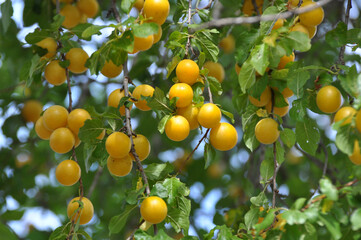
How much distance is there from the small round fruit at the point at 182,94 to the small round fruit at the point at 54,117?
1.39 feet

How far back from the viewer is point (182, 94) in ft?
4.87

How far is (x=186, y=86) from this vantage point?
1503 millimetres

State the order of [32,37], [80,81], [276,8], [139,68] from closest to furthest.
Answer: [276,8], [32,37], [139,68], [80,81]

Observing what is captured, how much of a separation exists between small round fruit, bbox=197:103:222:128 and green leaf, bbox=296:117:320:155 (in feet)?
1.14

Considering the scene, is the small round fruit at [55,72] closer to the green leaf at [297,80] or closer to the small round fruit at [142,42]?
the small round fruit at [142,42]

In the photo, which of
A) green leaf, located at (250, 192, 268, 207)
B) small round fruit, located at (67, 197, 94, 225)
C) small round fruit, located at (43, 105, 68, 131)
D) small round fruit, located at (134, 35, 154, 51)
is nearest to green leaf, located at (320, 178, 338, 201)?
green leaf, located at (250, 192, 268, 207)

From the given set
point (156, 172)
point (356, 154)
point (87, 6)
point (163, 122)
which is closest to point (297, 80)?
point (356, 154)

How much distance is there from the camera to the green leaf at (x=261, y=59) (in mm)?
1373

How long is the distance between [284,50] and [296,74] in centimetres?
10

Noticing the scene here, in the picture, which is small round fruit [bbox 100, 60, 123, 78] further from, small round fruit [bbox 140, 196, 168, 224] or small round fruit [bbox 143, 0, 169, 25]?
small round fruit [bbox 140, 196, 168, 224]

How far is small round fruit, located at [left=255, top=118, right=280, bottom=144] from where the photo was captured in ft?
5.16

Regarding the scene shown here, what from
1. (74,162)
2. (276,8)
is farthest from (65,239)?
(276,8)

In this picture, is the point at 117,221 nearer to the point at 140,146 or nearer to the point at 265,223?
the point at 140,146

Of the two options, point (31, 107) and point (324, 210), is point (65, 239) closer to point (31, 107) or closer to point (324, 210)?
point (324, 210)
